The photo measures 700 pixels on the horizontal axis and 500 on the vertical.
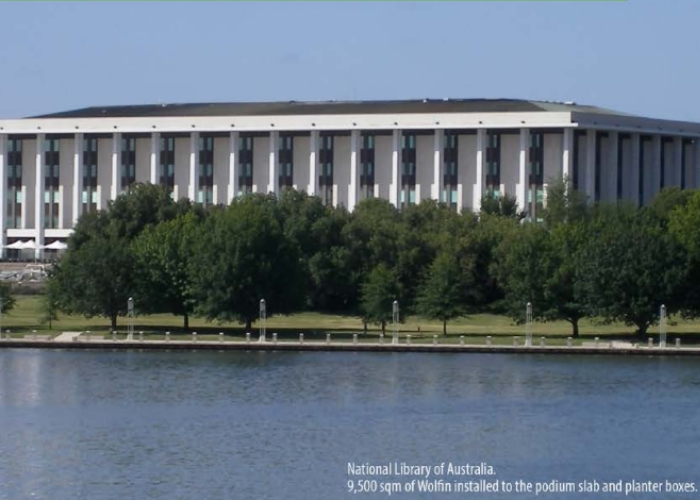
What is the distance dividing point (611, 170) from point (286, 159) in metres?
24.3

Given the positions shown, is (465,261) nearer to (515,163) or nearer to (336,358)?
(336,358)

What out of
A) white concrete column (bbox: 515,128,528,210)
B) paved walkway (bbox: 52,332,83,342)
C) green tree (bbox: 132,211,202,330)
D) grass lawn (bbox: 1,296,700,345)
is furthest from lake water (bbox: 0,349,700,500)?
white concrete column (bbox: 515,128,528,210)

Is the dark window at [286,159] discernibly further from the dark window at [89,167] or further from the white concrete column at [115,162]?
the dark window at [89,167]

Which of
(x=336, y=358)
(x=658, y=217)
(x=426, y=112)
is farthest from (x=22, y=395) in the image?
(x=426, y=112)

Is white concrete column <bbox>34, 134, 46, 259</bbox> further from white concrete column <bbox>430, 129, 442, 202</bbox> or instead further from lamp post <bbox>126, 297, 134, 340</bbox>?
lamp post <bbox>126, 297, 134, 340</bbox>

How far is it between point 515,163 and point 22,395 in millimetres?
78851

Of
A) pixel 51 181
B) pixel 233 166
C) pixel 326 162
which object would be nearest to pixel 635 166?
pixel 326 162

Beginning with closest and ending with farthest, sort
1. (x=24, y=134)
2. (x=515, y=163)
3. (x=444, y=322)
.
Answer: (x=444, y=322), (x=515, y=163), (x=24, y=134)

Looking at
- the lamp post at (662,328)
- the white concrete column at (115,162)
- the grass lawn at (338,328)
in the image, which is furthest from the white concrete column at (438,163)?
the lamp post at (662,328)

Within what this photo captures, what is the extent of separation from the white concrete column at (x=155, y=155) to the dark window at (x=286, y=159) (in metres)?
9.51

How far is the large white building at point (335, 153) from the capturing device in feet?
472

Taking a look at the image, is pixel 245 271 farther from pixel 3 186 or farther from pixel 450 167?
pixel 3 186

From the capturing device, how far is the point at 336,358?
3371 inches

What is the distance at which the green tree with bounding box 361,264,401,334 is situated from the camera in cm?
9731
